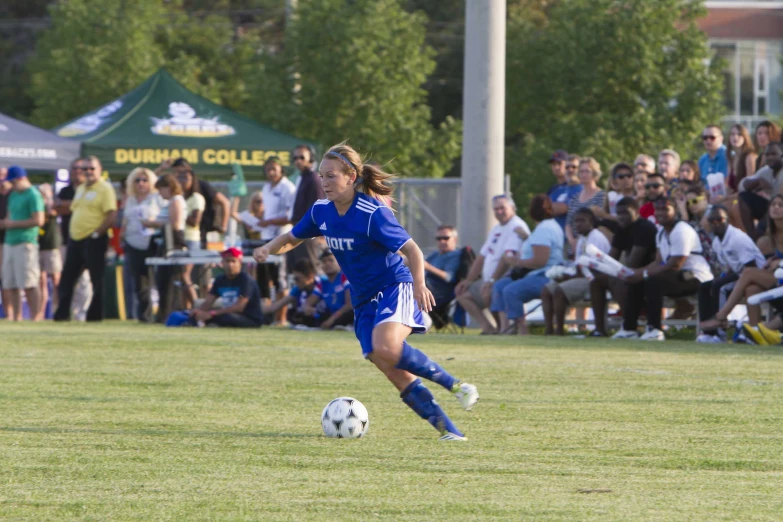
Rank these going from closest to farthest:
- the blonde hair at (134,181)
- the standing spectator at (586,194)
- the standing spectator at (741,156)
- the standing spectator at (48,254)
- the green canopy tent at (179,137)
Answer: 1. the standing spectator at (741,156)
2. the standing spectator at (586,194)
3. the blonde hair at (134,181)
4. the standing spectator at (48,254)
5. the green canopy tent at (179,137)

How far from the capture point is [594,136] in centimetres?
3216

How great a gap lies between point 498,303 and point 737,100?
4067 cm

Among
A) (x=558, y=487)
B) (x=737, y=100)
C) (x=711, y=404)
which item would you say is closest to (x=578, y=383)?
(x=711, y=404)

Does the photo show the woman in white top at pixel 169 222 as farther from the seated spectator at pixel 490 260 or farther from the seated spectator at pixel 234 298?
the seated spectator at pixel 490 260

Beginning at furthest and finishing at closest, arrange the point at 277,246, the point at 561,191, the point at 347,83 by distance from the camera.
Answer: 1. the point at 347,83
2. the point at 561,191
3. the point at 277,246

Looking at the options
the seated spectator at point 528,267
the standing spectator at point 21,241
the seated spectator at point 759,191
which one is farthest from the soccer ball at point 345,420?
the standing spectator at point 21,241

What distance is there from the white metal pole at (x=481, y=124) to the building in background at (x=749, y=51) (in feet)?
115

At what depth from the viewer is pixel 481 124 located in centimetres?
1964

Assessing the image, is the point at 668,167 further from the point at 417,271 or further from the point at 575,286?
the point at 417,271

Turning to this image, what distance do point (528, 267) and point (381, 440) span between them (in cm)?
897

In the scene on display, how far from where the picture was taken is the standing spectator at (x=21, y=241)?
58.3 feet

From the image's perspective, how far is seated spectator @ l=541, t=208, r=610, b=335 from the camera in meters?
15.2

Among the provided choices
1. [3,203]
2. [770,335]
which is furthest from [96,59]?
[770,335]

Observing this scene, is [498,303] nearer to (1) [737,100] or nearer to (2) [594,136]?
(2) [594,136]
